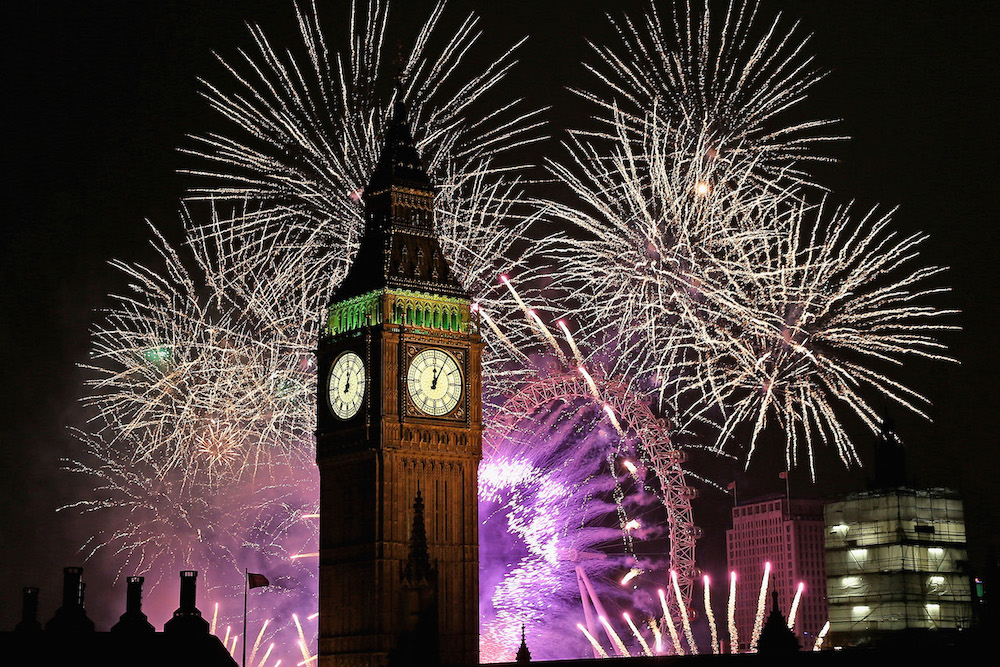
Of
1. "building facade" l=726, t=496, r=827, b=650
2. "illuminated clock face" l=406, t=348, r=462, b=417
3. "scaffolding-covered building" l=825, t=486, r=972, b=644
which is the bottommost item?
"scaffolding-covered building" l=825, t=486, r=972, b=644

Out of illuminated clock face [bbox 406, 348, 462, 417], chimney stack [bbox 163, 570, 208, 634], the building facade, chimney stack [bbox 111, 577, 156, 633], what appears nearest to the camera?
illuminated clock face [bbox 406, 348, 462, 417]

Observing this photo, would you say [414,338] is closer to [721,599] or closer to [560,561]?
[560,561]

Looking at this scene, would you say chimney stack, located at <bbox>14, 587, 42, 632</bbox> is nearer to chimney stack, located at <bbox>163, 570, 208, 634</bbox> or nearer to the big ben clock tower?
chimney stack, located at <bbox>163, 570, 208, 634</bbox>

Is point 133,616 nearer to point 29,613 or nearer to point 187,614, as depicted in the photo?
point 187,614

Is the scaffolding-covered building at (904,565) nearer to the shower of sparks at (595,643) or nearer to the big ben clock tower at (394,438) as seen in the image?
the shower of sparks at (595,643)

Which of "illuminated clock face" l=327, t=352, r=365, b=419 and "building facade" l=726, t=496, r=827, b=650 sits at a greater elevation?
"building facade" l=726, t=496, r=827, b=650

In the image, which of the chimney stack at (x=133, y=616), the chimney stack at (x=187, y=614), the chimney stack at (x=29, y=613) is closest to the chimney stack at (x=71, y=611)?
the chimney stack at (x=29, y=613)

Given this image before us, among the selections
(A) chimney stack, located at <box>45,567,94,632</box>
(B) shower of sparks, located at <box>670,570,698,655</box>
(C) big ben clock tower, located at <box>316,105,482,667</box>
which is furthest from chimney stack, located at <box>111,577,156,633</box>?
(B) shower of sparks, located at <box>670,570,698,655</box>
